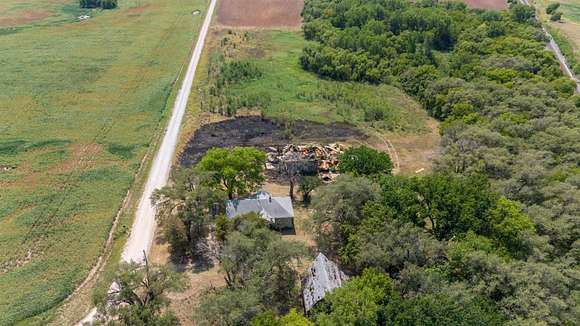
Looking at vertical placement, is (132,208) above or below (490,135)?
below

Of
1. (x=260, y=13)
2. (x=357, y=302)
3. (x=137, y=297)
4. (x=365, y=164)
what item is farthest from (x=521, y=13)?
(x=137, y=297)

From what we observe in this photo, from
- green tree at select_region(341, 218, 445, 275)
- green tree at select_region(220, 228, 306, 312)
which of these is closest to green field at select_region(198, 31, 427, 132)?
green tree at select_region(341, 218, 445, 275)

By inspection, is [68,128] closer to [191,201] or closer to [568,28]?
[191,201]

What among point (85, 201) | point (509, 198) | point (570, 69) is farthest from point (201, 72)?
point (570, 69)

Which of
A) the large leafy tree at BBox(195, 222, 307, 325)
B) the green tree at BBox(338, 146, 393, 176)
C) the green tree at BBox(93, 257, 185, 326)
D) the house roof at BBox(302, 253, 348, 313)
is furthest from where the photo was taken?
the green tree at BBox(338, 146, 393, 176)

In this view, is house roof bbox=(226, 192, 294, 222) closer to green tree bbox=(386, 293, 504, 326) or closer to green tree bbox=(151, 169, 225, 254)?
green tree bbox=(151, 169, 225, 254)

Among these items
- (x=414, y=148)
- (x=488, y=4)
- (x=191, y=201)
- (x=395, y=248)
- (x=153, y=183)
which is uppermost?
(x=488, y=4)

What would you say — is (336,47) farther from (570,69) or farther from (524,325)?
(524,325)
